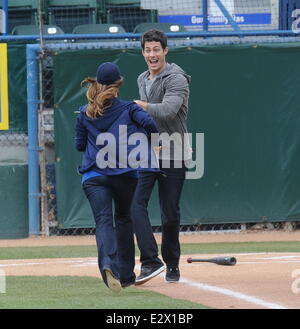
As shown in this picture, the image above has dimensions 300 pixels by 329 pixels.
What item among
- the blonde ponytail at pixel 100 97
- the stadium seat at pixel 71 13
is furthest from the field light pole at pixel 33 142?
the blonde ponytail at pixel 100 97

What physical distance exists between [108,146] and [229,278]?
6.03ft

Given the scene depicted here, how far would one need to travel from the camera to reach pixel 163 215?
795 cm

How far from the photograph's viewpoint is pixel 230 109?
13.5 metres

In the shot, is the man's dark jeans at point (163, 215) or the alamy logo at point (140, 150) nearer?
the alamy logo at point (140, 150)

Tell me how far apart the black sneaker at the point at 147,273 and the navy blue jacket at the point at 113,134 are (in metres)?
0.96

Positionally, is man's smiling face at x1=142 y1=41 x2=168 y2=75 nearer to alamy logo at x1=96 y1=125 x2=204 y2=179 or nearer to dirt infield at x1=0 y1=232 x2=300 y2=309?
alamy logo at x1=96 y1=125 x2=204 y2=179

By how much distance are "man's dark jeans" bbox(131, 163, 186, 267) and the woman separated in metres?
0.49

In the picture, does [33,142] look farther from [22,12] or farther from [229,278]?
[229,278]

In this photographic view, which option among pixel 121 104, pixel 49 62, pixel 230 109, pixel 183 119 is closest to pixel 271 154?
pixel 230 109

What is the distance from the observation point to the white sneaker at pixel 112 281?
6.78 meters

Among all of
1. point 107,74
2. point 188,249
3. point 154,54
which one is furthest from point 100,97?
point 188,249

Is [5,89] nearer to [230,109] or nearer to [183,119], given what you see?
[230,109]

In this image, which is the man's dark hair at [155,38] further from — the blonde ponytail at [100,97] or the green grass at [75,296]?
the green grass at [75,296]
